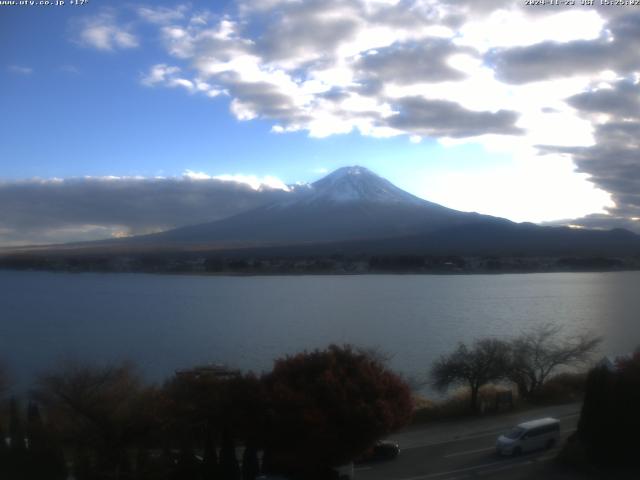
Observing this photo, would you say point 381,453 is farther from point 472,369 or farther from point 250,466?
point 472,369

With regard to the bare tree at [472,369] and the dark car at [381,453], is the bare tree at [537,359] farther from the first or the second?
the dark car at [381,453]

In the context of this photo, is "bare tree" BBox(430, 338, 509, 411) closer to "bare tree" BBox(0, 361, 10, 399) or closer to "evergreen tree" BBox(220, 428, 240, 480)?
"evergreen tree" BBox(220, 428, 240, 480)

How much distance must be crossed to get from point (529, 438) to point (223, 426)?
3719mm

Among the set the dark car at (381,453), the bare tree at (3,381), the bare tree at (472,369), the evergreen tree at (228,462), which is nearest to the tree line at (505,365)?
the bare tree at (472,369)

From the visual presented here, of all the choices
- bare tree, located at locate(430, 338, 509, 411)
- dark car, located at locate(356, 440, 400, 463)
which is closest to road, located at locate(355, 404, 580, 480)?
dark car, located at locate(356, 440, 400, 463)

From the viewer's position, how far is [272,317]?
2489 centimetres

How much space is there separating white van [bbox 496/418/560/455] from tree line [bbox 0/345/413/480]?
1424 millimetres

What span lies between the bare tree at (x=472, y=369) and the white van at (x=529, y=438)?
11.6 feet

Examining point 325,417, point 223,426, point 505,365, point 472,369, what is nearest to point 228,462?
point 223,426

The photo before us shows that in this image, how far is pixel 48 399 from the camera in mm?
8742

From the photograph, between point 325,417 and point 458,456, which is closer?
point 325,417

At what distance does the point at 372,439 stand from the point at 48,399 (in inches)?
179

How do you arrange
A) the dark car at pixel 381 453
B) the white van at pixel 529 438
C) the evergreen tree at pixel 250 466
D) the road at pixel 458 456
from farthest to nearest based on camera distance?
the dark car at pixel 381 453 → the white van at pixel 529 438 → the road at pixel 458 456 → the evergreen tree at pixel 250 466

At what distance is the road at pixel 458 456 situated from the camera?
7.32 m
